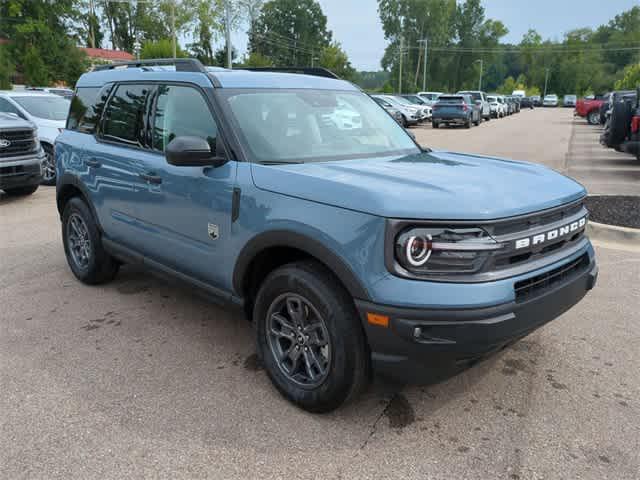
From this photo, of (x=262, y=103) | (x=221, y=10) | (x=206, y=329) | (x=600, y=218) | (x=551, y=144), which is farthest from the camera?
(x=221, y=10)

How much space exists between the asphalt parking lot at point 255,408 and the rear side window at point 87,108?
1605mm

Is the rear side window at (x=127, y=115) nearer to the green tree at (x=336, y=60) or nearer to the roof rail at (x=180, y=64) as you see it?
the roof rail at (x=180, y=64)

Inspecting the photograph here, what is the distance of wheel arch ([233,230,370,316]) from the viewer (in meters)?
2.70

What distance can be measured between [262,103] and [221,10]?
230 ft

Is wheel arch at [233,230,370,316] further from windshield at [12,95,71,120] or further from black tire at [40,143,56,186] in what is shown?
windshield at [12,95,71,120]

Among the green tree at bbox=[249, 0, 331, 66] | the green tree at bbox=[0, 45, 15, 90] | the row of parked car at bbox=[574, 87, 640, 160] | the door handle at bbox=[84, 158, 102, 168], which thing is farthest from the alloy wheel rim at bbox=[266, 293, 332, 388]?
the green tree at bbox=[249, 0, 331, 66]

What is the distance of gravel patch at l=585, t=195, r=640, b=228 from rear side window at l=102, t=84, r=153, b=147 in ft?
18.4

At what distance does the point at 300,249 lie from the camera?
2908 millimetres

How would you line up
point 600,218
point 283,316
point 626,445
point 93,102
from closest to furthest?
point 626,445
point 283,316
point 93,102
point 600,218

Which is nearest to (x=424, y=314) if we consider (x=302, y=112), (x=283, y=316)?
(x=283, y=316)

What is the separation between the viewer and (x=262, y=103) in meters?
3.67

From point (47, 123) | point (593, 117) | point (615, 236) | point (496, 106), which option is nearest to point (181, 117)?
point (615, 236)

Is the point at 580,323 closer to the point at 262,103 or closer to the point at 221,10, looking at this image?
the point at 262,103

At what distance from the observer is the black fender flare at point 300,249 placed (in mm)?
2678
